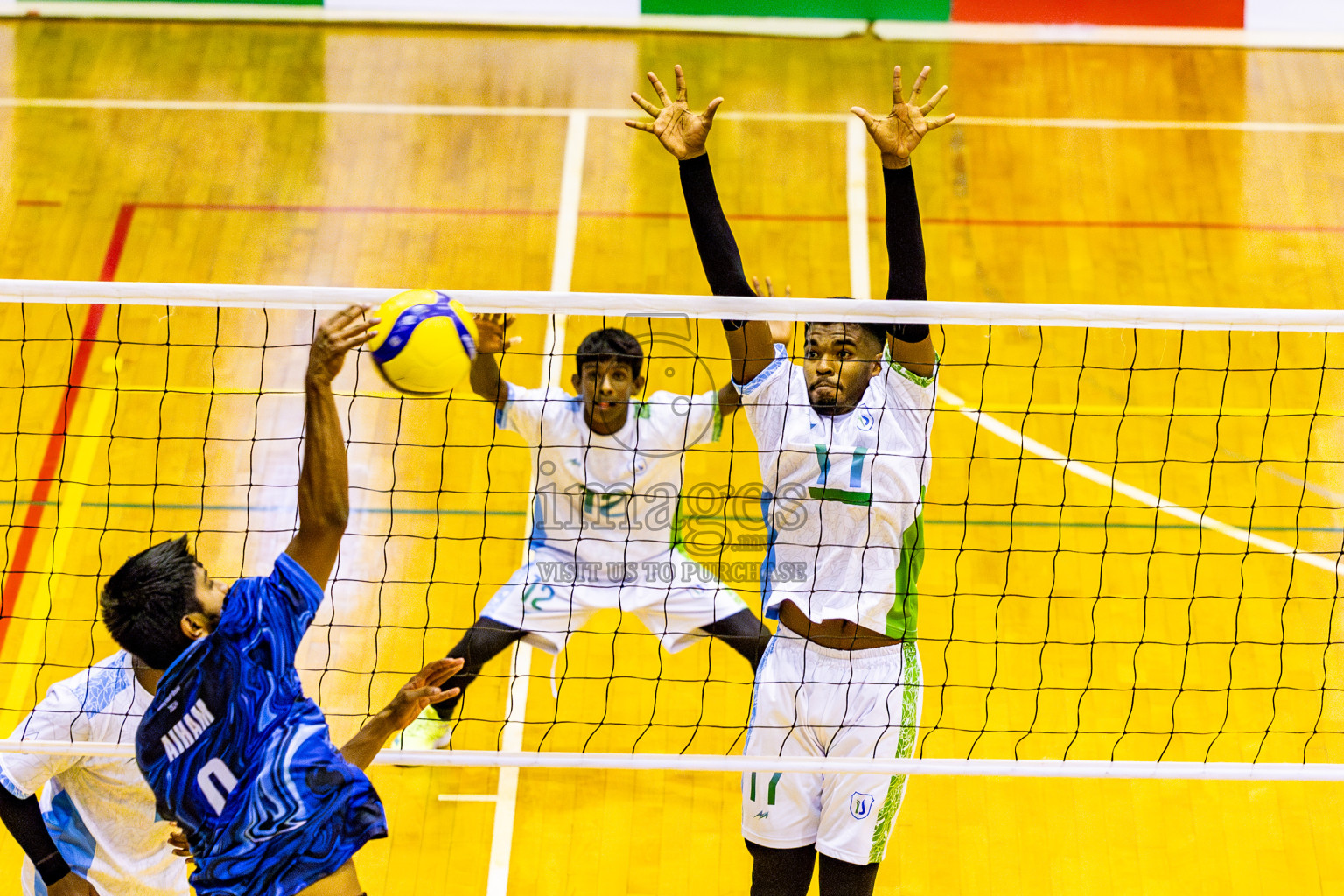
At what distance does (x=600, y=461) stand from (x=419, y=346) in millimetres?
2059

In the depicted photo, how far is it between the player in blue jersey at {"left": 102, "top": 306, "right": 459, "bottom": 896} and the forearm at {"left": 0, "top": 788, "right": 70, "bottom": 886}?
2.78 feet

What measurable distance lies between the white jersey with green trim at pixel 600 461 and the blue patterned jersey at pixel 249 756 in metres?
2.40

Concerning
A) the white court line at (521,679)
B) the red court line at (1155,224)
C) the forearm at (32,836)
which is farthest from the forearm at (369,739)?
the red court line at (1155,224)

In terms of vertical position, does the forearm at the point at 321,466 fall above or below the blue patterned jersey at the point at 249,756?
above

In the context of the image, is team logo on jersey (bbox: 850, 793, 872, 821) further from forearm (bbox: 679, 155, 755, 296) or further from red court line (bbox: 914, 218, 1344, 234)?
red court line (bbox: 914, 218, 1344, 234)

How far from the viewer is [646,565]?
633 cm

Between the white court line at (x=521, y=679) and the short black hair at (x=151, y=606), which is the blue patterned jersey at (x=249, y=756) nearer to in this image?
the short black hair at (x=151, y=606)

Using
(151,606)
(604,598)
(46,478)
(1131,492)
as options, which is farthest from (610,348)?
(46,478)

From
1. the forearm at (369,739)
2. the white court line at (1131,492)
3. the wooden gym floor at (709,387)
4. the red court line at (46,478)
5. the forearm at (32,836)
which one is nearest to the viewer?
the forearm at (369,739)

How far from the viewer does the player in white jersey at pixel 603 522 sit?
615cm

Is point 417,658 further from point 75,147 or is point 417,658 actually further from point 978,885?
point 75,147

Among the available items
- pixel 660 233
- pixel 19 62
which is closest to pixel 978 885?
pixel 660 233

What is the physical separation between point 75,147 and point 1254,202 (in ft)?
25.8

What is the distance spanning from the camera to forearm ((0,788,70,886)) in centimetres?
446
